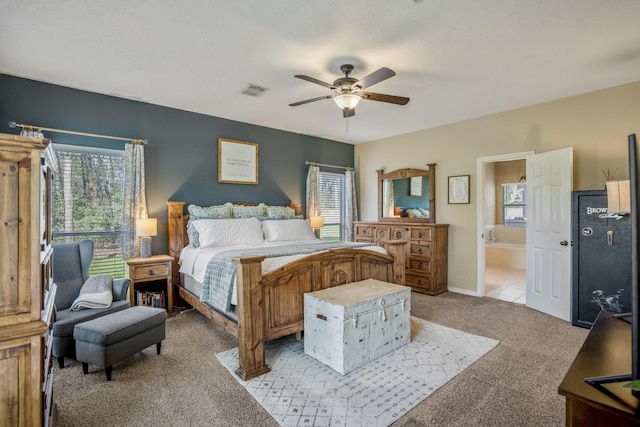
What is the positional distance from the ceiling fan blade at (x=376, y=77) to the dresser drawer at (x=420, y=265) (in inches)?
123

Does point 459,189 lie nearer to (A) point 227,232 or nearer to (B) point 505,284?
(B) point 505,284

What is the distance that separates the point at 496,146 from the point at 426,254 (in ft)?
6.17

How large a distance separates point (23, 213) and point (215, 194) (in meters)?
3.54

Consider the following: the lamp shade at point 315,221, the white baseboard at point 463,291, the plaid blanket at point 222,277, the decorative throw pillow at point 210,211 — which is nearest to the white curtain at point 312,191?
the lamp shade at point 315,221

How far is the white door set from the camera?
3705 mm

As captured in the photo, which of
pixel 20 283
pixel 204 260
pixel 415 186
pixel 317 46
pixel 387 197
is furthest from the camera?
pixel 387 197

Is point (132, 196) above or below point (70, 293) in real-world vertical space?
above

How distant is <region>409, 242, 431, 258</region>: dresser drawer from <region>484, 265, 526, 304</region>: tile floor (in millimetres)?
1095

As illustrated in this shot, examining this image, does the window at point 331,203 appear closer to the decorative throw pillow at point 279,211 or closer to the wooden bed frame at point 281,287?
the decorative throw pillow at point 279,211

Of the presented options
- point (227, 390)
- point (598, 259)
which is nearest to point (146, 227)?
point (227, 390)

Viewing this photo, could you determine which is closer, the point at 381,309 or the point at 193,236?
the point at 381,309

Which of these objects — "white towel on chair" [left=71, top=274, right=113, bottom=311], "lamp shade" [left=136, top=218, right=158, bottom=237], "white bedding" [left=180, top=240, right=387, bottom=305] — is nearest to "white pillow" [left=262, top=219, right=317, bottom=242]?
"white bedding" [left=180, top=240, right=387, bottom=305]

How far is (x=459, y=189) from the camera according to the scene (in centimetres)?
502

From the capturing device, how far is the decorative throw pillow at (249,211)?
181 inches
